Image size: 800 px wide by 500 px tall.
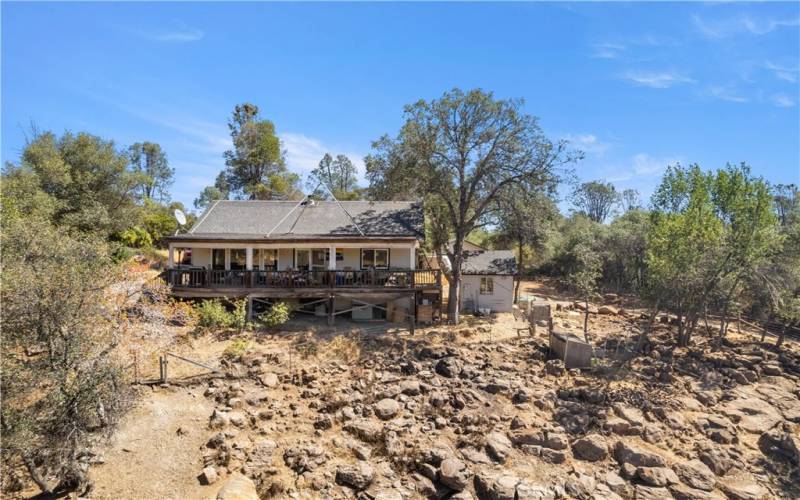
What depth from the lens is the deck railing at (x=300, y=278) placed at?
794 inches

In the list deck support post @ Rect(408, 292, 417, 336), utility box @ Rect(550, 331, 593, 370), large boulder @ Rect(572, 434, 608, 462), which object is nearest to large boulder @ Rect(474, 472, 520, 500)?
large boulder @ Rect(572, 434, 608, 462)

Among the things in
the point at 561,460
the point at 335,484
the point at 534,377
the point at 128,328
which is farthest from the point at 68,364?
the point at 534,377

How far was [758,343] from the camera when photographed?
72.8 ft

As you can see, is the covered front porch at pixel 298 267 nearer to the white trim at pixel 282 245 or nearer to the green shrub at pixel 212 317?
the white trim at pixel 282 245

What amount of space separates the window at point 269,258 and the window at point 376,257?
4.85 m

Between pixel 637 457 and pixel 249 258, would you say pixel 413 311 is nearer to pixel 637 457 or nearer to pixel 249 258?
pixel 249 258

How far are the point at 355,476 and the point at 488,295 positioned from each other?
1671 cm

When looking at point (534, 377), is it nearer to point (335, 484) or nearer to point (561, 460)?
point (561, 460)

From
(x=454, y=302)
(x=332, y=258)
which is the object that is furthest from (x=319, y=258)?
(x=454, y=302)

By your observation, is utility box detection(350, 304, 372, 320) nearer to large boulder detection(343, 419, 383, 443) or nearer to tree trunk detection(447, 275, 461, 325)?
tree trunk detection(447, 275, 461, 325)

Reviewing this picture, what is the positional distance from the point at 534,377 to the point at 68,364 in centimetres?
1483

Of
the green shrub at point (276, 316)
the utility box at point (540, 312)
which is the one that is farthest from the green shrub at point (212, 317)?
the utility box at point (540, 312)

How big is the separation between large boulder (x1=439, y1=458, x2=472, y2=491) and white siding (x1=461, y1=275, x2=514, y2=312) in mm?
14806

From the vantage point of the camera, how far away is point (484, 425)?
43.1 feet
